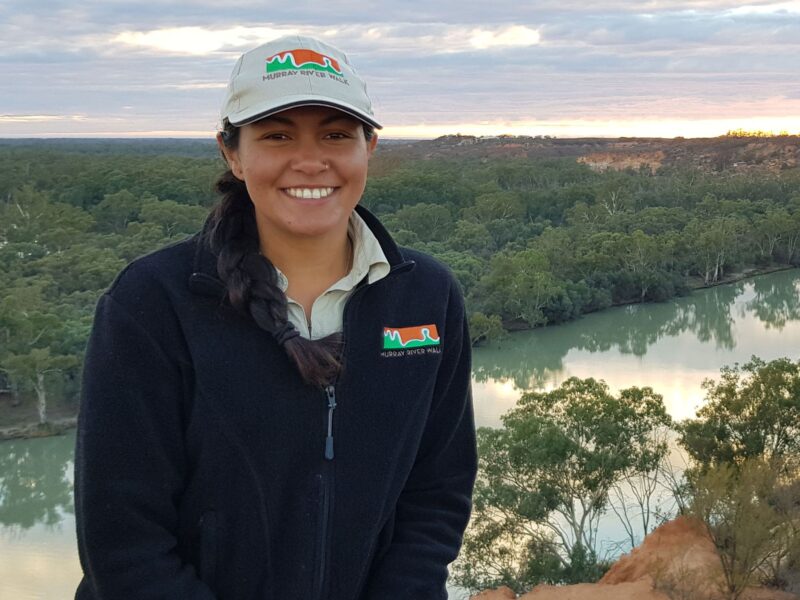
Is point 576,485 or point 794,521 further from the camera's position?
point 576,485

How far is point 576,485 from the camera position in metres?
6.79

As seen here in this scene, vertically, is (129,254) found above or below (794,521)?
above

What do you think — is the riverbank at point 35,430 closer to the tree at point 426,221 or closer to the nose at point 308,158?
the nose at point 308,158

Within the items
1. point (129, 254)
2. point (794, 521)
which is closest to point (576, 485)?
point (794, 521)

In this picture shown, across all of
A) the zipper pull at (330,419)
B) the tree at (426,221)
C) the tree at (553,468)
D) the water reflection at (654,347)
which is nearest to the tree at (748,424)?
the tree at (553,468)

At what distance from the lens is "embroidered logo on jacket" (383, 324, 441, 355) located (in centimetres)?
98

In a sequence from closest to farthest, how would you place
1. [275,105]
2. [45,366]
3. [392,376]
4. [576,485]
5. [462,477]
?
[275,105], [392,376], [462,477], [576,485], [45,366]

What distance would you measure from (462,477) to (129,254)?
54.9ft

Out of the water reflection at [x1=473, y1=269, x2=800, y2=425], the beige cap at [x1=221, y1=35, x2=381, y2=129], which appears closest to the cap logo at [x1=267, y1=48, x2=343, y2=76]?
the beige cap at [x1=221, y1=35, x2=381, y2=129]

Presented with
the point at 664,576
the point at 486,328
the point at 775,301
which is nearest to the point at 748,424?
the point at 664,576

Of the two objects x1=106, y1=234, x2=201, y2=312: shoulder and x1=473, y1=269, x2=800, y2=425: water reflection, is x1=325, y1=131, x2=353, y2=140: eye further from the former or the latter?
x1=473, y1=269, x2=800, y2=425: water reflection

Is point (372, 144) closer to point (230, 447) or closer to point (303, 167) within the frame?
point (303, 167)

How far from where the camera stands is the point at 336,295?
995 millimetres

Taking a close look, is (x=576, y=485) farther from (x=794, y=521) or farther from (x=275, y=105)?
(x=275, y=105)
